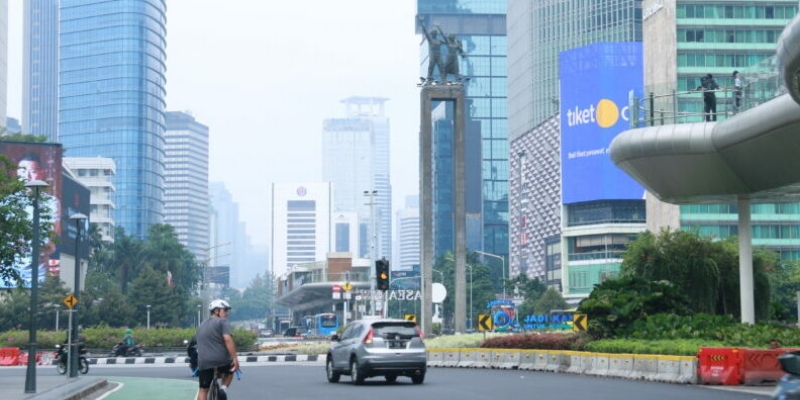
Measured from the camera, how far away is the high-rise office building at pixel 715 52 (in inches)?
4478

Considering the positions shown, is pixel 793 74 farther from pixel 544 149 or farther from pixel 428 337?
pixel 544 149

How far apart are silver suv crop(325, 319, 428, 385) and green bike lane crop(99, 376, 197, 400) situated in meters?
3.97

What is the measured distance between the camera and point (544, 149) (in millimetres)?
180625

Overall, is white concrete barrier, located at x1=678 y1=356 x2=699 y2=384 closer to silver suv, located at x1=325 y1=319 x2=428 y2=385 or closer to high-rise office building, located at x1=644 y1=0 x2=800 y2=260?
silver suv, located at x1=325 y1=319 x2=428 y2=385

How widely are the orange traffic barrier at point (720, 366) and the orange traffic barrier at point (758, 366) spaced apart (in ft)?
0.46

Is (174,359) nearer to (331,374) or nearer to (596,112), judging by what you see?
(331,374)

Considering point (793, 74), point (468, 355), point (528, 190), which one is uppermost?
point (528, 190)

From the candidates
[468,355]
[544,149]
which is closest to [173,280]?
[544,149]

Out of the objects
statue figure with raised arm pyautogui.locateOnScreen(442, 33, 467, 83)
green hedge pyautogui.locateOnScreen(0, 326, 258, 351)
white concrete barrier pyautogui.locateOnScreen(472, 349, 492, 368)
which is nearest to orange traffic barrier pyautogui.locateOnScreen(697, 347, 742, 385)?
white concrete barrier pyautogui.locateOnScreen(472, 349, 492, 368)

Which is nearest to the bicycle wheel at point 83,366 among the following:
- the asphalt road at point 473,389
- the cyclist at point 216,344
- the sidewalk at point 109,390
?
the asphalt road at point 473,389

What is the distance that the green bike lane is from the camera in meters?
26.0

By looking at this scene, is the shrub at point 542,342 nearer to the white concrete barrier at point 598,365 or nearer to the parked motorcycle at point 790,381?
the white concrete barrier at point 598,365

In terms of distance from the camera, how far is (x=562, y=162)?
14038cm

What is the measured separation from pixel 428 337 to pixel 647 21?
67.1m
